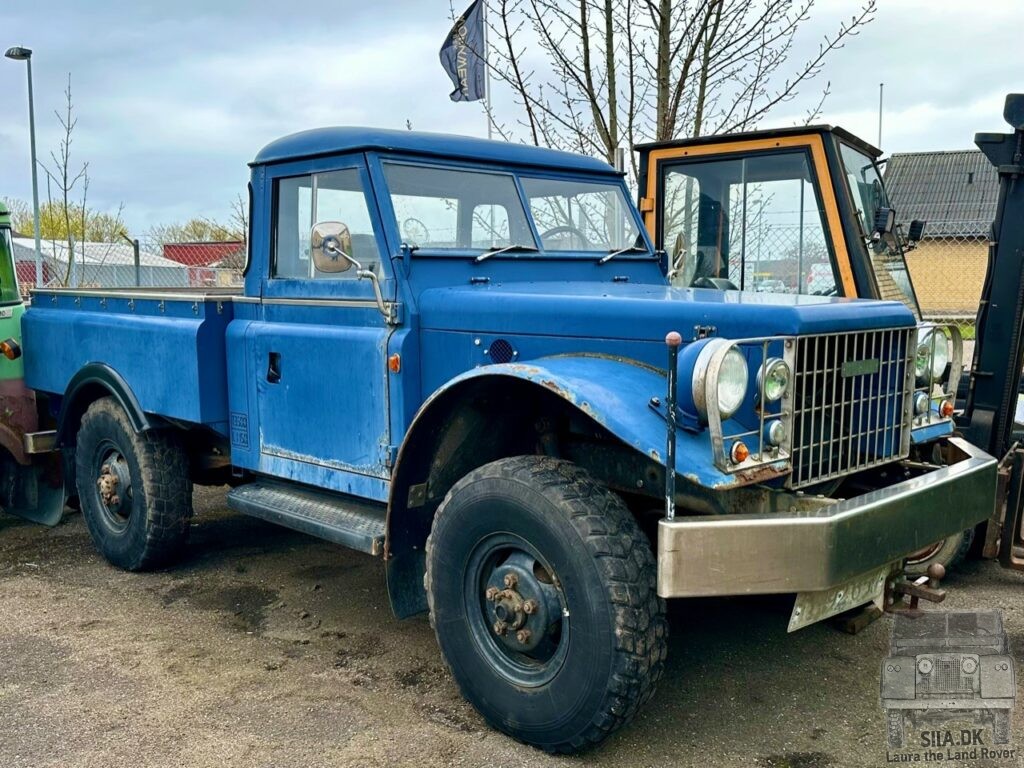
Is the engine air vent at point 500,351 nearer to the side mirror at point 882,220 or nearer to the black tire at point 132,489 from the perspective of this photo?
the black tire at point 132,489

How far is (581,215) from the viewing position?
188 inches

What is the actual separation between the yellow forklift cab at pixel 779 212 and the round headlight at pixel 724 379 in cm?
271

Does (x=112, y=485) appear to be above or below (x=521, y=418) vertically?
below

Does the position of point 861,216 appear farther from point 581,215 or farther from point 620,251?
point 581,215

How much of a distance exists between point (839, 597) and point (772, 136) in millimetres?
3684

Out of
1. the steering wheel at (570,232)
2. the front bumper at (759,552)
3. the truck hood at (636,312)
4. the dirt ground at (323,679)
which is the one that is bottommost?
the dirt ground at (323,679)

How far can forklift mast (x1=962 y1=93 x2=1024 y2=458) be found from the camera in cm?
489

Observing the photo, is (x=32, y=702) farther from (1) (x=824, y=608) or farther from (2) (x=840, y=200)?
(2) (x=840, y=200)

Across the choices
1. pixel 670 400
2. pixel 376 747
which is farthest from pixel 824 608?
pixel 376 747

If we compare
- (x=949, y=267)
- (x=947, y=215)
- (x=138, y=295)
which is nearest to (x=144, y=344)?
(x=138, y=295)

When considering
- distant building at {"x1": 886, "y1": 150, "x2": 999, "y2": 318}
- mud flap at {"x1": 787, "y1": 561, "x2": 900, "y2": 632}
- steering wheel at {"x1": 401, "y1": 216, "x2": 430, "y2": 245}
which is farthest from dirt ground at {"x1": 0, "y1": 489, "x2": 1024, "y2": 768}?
distant building at {"x1": 886, "y1": 150, "x2": 999, "y2": 318}

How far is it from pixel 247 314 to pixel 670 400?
263cm

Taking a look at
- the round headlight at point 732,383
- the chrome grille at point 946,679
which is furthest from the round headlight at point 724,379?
the chrome grille at point 946,679

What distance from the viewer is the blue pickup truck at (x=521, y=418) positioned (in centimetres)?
301
